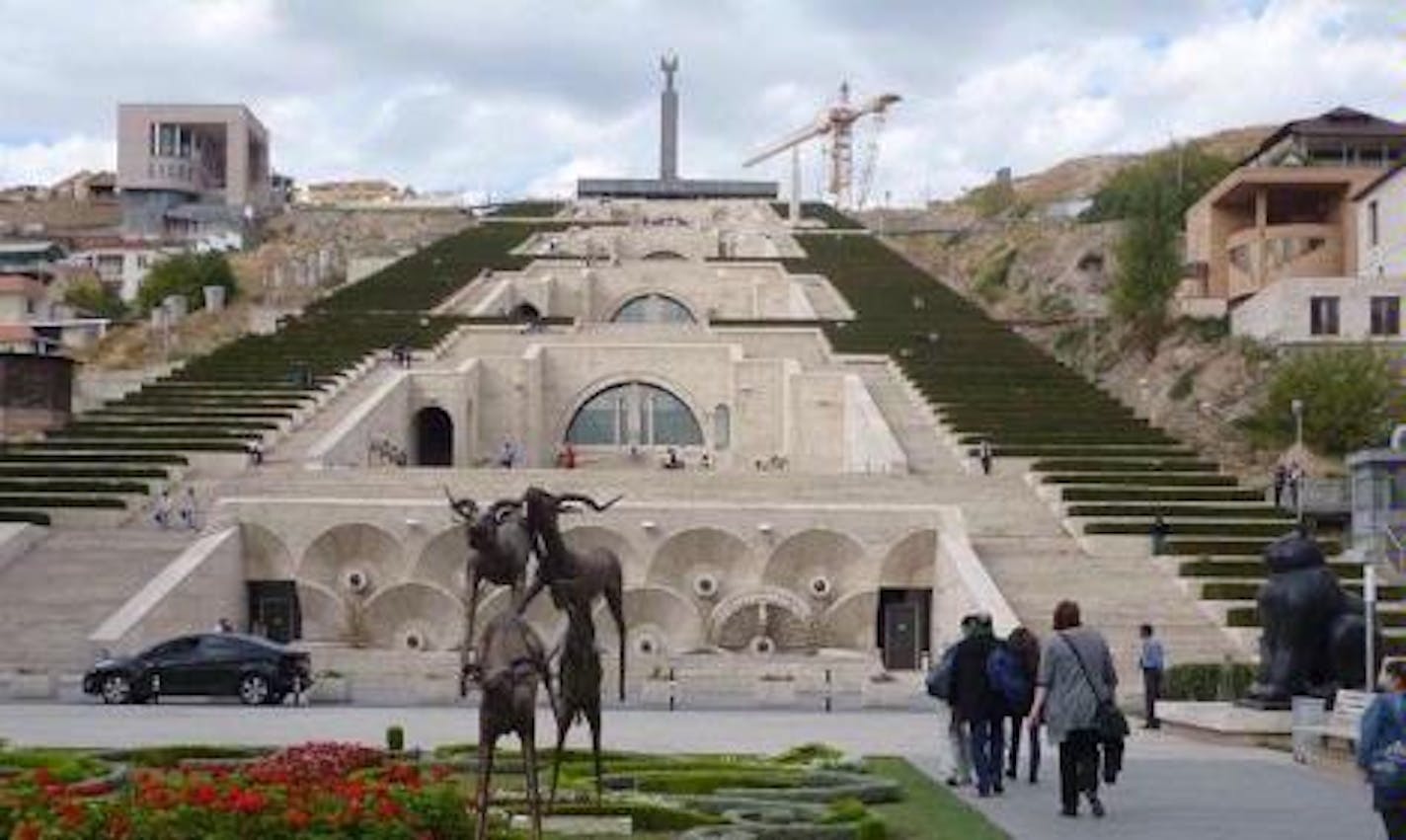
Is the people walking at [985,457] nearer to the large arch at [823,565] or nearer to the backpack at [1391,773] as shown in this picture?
the large arch at [823,565]

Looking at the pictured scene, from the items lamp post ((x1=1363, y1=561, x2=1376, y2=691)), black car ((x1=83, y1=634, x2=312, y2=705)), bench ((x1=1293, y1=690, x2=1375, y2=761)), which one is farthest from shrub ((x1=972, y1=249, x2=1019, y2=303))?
bench ((x1=1293, y1=690, x2=1375, y2=761))

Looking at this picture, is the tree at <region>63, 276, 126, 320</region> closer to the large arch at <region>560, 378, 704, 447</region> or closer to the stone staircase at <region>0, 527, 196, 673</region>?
the large arch at <region>560, 378, 704, 447</region>

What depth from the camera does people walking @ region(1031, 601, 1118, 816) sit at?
14555mm

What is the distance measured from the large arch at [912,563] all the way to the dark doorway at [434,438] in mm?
25182

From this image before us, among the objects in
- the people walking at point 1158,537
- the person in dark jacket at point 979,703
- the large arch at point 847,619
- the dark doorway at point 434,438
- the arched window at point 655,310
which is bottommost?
the large arch at point 847,619

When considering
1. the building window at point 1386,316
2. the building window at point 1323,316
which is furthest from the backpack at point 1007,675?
the building window at point 1386,316

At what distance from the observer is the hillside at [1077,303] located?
213 feet

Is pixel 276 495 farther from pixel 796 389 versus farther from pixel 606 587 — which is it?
pixel 606 587

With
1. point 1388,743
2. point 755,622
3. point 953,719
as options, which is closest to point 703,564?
point 755,622

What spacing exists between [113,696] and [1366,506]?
2156 centimetres

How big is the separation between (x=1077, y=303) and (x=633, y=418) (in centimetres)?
3681

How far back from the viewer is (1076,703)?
14594 millimetres

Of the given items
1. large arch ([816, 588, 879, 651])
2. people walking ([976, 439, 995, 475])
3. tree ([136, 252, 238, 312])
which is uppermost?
tree ([136, 252, 238, 312])

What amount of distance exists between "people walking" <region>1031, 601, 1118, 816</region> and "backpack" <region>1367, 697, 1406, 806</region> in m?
4.00
